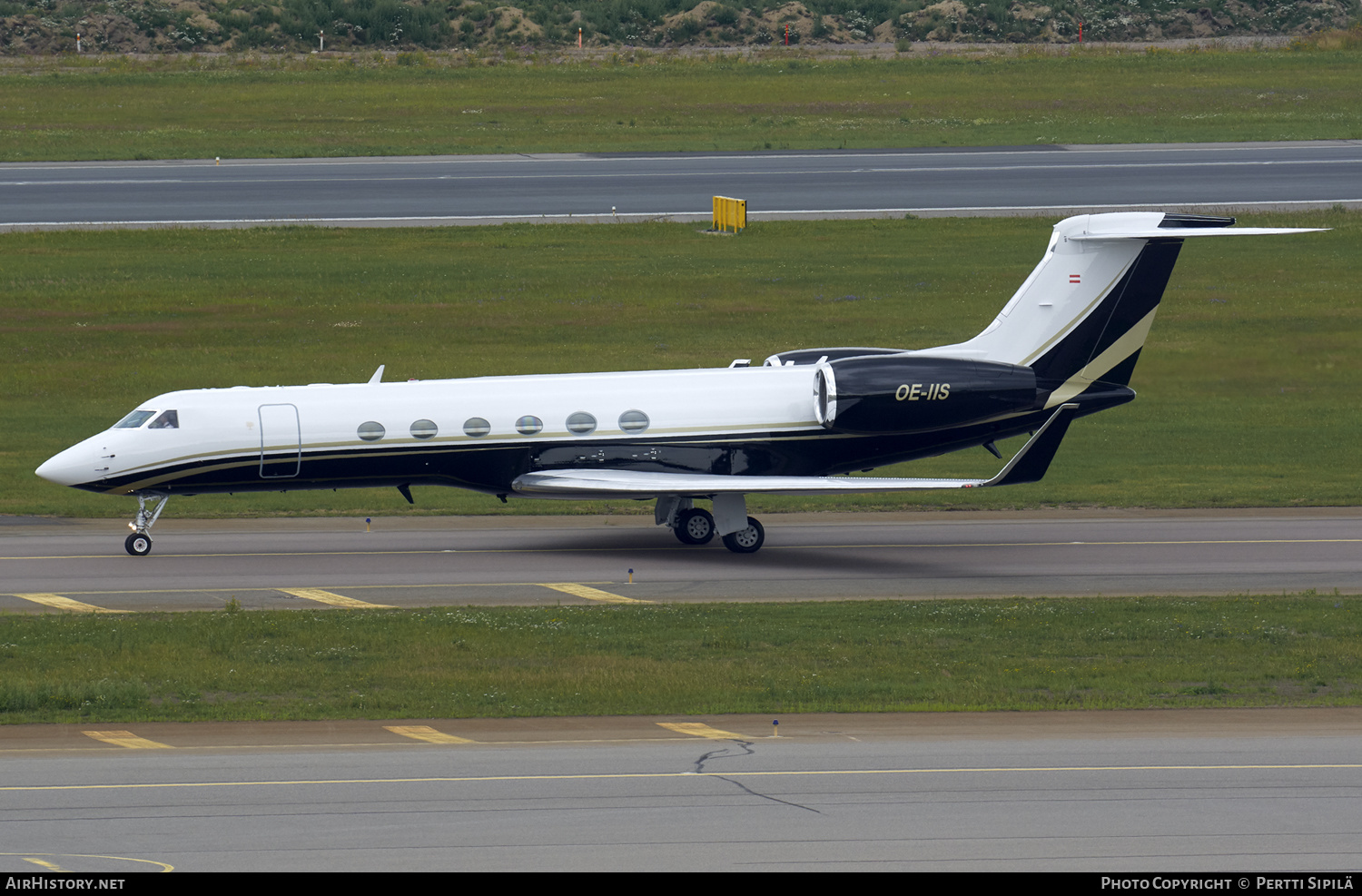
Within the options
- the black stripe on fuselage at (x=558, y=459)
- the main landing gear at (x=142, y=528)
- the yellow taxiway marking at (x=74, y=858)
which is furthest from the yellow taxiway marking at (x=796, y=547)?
the yellow taxiway marking at (x=74, y=858)

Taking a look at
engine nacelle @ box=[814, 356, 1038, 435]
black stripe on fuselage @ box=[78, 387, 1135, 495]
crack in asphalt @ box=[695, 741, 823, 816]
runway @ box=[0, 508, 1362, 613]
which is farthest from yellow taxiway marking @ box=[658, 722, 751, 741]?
engine nacelle @ box=[814, 356, 1038, 435]

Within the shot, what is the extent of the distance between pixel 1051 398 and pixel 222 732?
17286 millimetres

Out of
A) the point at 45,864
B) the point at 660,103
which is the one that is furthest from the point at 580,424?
the point at 660,103

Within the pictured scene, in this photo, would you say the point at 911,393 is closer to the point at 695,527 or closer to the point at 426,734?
the point at 695,527

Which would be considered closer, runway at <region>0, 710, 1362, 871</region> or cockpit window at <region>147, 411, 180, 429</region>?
runway at <region>0, 710, 1362, 871</region>

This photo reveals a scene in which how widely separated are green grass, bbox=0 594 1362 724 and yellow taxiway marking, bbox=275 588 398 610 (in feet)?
2.70

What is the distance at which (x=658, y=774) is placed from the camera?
57.0 feet

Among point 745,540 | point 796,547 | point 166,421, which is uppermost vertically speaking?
point 166,421

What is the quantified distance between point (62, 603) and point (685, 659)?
412 inches

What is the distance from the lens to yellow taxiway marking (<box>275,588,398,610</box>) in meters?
25.8

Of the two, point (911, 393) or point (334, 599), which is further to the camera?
point (911, 393)

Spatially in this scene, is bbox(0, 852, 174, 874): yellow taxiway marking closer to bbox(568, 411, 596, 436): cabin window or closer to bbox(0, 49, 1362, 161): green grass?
bbox(568, 411, 596, 436): cabin window

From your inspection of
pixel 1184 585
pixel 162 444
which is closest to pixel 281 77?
pixel 162 444

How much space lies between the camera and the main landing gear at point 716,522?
30.0 m
